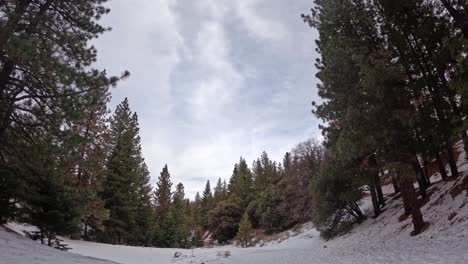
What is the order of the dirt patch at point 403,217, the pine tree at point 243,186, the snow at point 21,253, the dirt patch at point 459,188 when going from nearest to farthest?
the snow at point 21,253
the dirt patch at point 459,188
the dirt patch at point 403,217
the pine tree at point 243,186

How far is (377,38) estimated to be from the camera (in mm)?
16234

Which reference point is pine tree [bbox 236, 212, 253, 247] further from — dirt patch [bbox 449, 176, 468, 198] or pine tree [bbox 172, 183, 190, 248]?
dirt patch [bbox 449, 176, 468, 198]

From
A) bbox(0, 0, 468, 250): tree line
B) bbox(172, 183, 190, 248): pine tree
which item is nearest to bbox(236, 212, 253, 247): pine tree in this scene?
bbox(172, 183, 190, 248): pine tree

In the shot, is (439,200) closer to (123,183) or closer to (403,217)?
(403,217)

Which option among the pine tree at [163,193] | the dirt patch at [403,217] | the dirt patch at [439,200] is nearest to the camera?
the dirt patch at [439,200]

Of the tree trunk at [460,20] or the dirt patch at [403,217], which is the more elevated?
the tree trunk at [460,20]

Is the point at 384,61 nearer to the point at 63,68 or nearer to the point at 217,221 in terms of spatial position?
the point at 63,68

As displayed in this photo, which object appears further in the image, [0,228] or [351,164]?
[351,164]

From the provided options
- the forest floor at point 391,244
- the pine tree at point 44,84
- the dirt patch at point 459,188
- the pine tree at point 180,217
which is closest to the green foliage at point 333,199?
the forest floor at point 391,244

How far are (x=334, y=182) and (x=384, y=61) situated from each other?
1347 centimetres

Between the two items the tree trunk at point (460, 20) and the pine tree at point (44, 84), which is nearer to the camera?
the pine tree at point (44, 84)

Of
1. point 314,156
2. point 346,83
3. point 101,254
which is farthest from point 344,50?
point 314,156

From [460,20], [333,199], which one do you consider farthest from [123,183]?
[460,20]

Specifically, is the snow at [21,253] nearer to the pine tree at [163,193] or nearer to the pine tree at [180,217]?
the pine tree at [180,217]
